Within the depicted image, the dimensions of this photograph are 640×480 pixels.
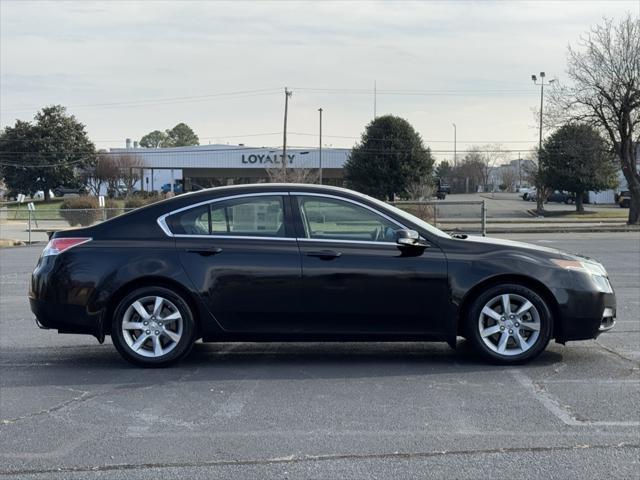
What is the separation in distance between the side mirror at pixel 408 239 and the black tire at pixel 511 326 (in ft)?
2.37

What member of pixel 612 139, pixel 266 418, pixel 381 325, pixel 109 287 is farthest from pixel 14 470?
pixel 612 139

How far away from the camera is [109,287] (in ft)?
20.4

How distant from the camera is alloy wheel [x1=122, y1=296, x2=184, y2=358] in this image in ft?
20.5

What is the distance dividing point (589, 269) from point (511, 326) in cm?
92

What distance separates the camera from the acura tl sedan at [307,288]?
6203 millimetres

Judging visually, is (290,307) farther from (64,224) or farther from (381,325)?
(64,224)

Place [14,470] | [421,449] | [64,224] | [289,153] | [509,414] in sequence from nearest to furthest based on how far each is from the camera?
[14,470] → [421,449] → [509,414] → [64,224] → [289,153]

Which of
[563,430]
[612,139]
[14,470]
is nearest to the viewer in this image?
[14,470]

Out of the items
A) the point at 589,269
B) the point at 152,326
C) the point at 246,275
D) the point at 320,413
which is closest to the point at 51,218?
the point at 152,326

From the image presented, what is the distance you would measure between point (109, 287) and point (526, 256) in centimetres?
372

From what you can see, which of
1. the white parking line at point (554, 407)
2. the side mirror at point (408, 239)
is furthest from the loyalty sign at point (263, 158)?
the white parking line at point (554, 407)

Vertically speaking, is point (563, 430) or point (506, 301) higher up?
point (506, 301)

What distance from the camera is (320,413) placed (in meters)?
5.08

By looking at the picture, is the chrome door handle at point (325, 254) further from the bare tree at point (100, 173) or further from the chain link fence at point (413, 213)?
the bare tree at point (100, 173)
